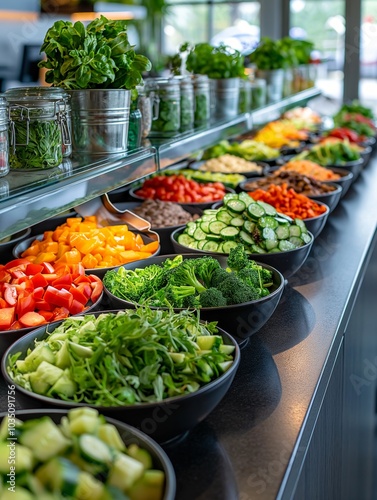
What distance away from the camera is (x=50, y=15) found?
29.8 ft

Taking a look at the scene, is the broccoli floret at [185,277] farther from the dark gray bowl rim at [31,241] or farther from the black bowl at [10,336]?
the black bowl at [10,336]

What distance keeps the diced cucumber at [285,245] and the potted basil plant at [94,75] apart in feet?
2.04

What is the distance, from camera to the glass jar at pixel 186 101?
9.60 ft

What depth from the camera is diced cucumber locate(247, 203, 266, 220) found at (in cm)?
246

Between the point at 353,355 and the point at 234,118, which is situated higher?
the point at 234,118

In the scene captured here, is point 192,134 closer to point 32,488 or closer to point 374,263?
point 374,263

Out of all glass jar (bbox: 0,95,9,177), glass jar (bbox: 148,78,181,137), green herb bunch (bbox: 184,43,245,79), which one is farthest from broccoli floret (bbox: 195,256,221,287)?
green herb bunch (bbox: 184,43,245,79)

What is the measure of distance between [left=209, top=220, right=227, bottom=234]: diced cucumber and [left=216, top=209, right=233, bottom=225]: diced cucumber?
0.8 inches

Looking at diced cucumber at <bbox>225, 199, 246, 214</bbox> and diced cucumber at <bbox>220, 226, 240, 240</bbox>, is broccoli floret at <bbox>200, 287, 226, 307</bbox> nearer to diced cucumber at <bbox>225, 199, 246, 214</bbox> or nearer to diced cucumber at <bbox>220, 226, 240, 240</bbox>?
diced cucumber at <bbox>220, 226, 240, 240</bbox>

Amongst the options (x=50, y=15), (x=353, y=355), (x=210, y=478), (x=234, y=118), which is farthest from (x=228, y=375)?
(x=50, y=15)

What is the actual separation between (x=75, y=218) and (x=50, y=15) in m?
7.27

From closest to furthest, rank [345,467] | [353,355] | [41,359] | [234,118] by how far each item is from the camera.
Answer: [41,359] < [345,467] < [353,355] < [234,118]

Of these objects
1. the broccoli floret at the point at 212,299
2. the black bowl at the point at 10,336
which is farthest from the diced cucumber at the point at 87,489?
the broccoli floret at the point at 212,299

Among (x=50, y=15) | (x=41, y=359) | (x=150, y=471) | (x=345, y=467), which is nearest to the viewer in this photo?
(x=150, y=471)
